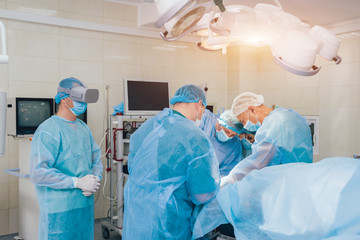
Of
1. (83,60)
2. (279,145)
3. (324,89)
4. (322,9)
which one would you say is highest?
(322,9)

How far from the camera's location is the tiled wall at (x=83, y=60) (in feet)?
11.4

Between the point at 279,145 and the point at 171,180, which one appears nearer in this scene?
the point at 171,180

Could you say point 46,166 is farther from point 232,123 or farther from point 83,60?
point 83,60

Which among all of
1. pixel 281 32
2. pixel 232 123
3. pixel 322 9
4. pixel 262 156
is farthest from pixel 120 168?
pixel 322 9

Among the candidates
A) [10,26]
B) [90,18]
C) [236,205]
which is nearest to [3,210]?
[10,26]

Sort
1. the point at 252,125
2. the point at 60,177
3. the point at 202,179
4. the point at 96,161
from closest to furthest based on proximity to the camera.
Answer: the point at 202,179, the point at 60,177, the point at 252,125, the point at 96,161

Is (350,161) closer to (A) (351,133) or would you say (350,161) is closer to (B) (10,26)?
(A) (351,133)

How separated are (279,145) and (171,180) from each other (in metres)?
0.73

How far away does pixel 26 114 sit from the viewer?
308 cm

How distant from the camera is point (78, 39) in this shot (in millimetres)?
3826

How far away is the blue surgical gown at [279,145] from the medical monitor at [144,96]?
5.57 feet

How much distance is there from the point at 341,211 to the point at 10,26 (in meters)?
3.38

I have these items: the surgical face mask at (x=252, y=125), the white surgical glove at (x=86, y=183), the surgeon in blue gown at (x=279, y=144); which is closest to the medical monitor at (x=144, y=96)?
the white surgical glove at (x=86, y=183)

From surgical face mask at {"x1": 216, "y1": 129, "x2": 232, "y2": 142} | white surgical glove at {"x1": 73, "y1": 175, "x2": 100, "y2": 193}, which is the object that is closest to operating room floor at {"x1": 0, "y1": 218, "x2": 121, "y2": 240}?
white surgical glove at {"x1": 73, "y1": 175, "x2": 100, "y2": 193}
